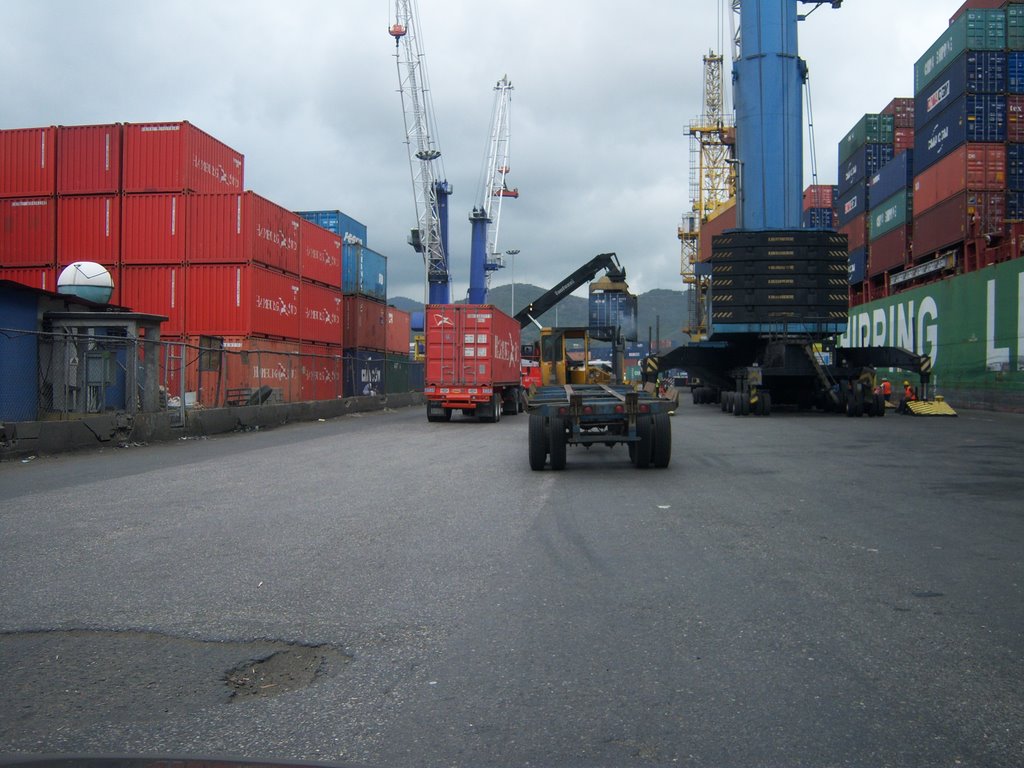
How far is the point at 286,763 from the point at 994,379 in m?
27.4

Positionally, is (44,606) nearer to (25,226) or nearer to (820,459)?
(820,459)

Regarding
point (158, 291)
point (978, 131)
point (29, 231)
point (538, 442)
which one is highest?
point (978, 131)

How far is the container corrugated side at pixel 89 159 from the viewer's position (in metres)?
23.1

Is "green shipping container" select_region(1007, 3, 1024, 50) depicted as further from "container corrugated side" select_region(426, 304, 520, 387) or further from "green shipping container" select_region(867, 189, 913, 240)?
"container corrugated side" select_region(426, 304, 520, 387)

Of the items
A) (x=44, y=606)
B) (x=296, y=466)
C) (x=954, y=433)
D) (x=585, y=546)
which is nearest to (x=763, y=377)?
(x=954, y=433)

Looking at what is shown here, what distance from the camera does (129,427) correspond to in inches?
635

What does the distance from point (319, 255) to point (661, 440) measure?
69.9ft

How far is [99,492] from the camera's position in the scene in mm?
9422

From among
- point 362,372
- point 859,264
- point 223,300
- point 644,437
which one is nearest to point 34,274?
point 223,300

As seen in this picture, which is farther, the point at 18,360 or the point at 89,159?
the point at 89,159

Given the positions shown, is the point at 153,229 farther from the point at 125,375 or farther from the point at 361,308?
the point at 361,308

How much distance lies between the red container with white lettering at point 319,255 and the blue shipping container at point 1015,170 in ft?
78.8

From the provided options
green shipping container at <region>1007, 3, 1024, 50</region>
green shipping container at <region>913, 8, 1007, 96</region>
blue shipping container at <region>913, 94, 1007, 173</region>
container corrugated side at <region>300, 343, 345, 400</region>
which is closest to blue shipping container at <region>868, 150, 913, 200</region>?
A: blue shipping container at <region>913, 94, 1007, 173</region>

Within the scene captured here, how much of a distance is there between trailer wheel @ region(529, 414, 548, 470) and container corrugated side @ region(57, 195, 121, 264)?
17.6 meters
